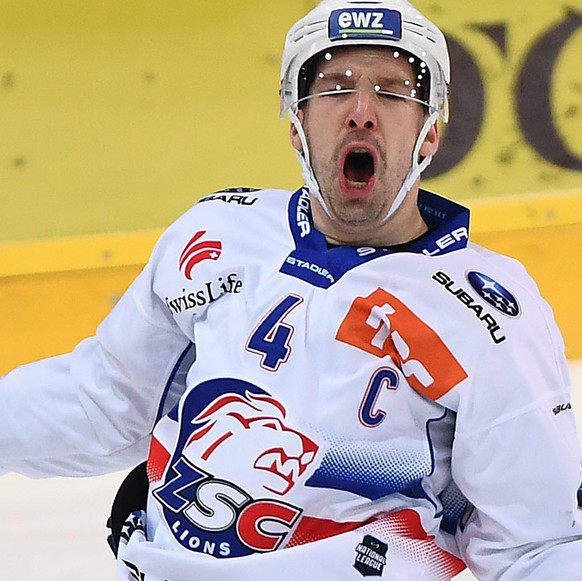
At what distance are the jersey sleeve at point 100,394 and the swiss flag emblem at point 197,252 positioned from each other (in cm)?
5

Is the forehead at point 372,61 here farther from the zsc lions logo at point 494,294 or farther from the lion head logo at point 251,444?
the lion head logo at point 251,444

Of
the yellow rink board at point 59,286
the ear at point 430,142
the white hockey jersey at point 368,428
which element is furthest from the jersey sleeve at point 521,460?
the yellow rink board at point 59,286

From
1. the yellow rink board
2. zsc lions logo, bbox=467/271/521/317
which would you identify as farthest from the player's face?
the yellow rink board

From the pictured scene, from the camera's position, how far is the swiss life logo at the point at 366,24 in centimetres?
125

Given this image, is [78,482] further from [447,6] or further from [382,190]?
[447,6]

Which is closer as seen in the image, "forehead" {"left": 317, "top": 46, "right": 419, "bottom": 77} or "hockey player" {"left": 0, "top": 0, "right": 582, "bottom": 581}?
"hockey player" {"left": 0, "top": 0, "right": 582, "bottom": 581}

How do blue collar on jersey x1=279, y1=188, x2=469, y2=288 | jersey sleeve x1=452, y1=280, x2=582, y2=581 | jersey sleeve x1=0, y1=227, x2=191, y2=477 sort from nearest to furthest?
jersey sleeve x1=452, y1=280, x2=582, y2=581 < blue collar on jersey x1=279, y1=188, x2=469, y2=288 < jersey sleeve x1=0, y1=227, x2=191, y2=477

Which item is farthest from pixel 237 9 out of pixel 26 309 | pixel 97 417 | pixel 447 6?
pixel 97 417

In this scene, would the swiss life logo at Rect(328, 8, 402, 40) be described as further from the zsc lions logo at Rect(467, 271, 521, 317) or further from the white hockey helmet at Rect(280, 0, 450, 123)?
the zsc lions logo at Rect(467, 271, 521, 317)

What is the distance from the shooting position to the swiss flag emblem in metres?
1.34

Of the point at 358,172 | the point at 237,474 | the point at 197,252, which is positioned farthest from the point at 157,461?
the point at 358,172

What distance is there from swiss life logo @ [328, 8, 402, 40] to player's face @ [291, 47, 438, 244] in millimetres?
25

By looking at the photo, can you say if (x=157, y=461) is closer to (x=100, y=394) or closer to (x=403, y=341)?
(x=100, y=394)

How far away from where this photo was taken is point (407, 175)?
1279mm
